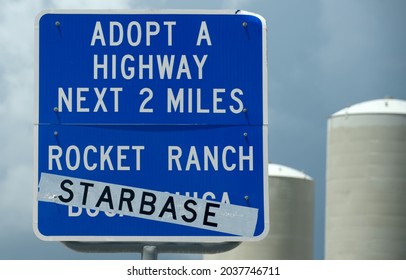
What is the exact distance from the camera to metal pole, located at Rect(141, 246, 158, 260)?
15.8ft

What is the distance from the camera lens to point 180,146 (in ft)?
16.2

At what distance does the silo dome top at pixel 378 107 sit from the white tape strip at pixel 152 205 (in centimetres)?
3893

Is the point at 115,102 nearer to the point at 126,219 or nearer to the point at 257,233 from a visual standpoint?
the point at 126,219

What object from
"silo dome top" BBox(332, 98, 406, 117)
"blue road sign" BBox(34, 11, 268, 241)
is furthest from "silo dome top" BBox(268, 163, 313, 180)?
"blue road sign" BBox(34, 11, 268, 241)

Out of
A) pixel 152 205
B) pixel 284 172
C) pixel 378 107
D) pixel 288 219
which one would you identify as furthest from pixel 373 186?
pixel 152 205

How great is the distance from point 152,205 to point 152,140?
299 millimetres

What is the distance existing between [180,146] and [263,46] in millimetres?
613

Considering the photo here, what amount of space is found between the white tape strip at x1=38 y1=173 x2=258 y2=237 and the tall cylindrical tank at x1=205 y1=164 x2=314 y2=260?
44.2 m

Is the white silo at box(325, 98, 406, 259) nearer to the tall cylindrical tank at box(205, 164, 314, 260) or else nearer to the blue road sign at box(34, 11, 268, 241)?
the tall cylindrical tank at box(205, 164, 314, 260)

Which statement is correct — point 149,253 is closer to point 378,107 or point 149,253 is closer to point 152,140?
point 152,140

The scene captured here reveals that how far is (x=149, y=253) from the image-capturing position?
15.9 feet

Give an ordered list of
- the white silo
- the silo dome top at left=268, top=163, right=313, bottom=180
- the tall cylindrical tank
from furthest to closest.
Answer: the silo dome top at left=268, top=163, right=313, bottom=180
the tall cylindrical tank
the white silo

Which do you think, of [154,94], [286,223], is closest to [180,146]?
[154,94]

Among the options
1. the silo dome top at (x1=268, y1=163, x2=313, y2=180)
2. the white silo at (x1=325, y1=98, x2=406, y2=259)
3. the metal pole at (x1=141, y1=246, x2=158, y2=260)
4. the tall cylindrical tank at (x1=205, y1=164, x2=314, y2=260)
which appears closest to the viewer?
the metal pole at (x1=141, y1=246, x2=158, y2=260)
